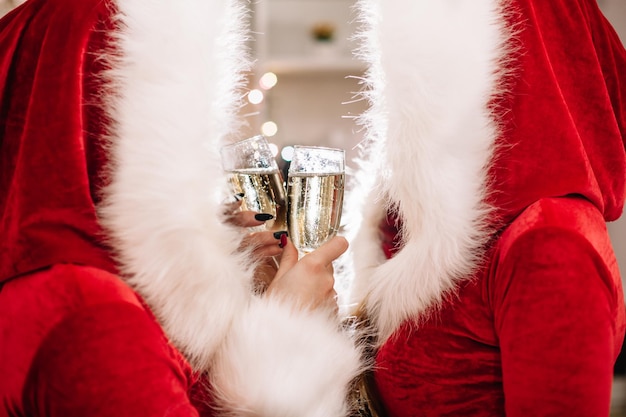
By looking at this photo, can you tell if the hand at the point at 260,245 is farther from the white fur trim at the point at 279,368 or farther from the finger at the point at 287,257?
the white fur trim at the point at 279,368

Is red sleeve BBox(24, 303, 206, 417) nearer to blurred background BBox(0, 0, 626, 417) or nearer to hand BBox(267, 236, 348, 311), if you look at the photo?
hand BBox(267, 236, 348, 311)

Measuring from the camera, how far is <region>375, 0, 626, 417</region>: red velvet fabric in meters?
0.59

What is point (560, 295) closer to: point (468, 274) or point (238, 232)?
point (468, 274)

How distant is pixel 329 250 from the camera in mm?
840

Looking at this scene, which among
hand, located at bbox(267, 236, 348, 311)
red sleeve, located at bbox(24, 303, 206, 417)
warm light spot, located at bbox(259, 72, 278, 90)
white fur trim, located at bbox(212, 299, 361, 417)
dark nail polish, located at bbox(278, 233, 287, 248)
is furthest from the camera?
warm light spot, located at bbox(259, 72, 278, 90)

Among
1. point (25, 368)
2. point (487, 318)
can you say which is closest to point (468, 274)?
point (487, 318)

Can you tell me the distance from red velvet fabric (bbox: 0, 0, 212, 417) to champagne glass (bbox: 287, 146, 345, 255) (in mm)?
280

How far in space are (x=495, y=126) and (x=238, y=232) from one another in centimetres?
37

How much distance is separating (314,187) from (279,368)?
27 cm

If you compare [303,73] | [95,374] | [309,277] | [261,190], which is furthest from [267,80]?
[95,374]

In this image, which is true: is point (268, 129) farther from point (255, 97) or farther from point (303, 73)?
point (303, 73)

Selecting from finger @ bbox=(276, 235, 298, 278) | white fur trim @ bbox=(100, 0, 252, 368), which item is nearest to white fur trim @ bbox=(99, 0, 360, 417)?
white fur trim @ bbox=(100, 0, 252, 368)

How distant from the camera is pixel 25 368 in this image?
554 mm

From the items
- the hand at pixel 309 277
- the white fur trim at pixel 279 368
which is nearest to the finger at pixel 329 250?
the hand at pixel 309 277
